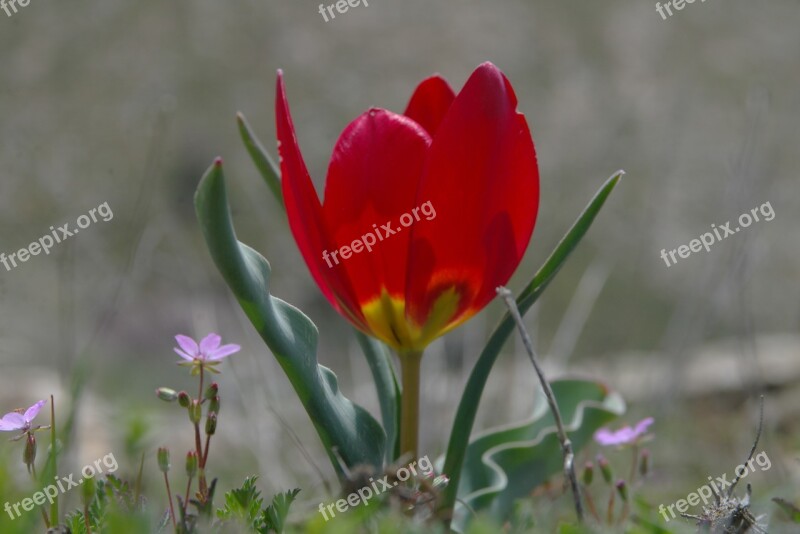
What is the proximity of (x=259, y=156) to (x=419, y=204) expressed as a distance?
0.22m

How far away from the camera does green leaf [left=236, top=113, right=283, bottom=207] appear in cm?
93

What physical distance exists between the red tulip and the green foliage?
0.23 m

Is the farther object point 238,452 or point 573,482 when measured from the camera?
point 238,452

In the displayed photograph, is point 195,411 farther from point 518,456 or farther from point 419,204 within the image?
point 518,456

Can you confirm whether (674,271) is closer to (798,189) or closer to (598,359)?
(798,189)

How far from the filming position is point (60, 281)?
1.29 m

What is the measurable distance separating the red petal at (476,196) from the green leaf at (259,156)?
0.21m

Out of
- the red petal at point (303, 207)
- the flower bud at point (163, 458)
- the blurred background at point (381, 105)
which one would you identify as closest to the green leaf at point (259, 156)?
the red petal at point (303, 207)

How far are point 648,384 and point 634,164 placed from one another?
7016 mm

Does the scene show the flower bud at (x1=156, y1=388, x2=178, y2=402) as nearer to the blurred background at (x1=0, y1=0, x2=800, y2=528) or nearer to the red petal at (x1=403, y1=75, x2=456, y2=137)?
the red petal at (x1=403, y1=75, x2=456, y2=137)

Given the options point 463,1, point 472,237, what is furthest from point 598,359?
point 463,1

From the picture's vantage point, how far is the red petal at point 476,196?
2.59 feet

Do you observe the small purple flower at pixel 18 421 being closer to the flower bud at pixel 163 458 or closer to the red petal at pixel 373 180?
the flower bud at pixel 163 458

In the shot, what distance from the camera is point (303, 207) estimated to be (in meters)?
0.79
